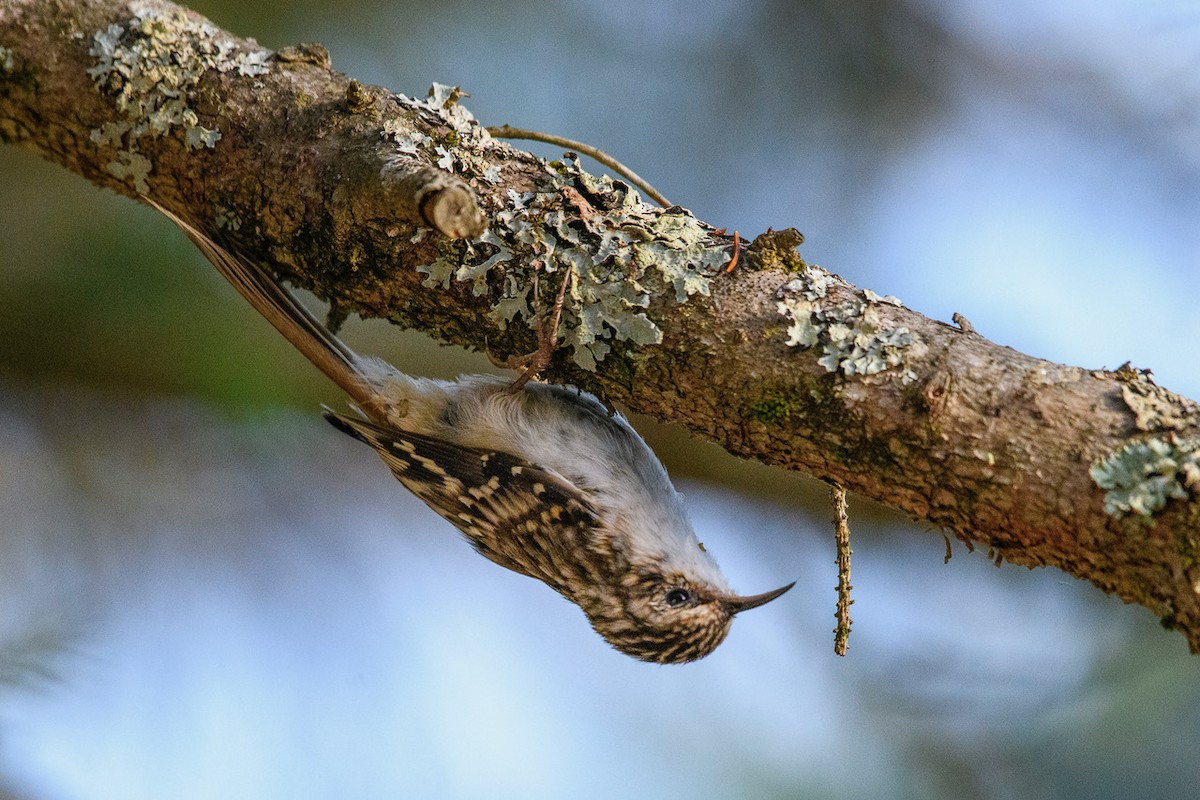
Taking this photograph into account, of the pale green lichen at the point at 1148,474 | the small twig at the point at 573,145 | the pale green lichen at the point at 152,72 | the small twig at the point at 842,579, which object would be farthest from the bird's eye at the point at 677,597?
the pale green lichen at the point at 152,72

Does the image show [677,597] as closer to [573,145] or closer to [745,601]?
[745,601]

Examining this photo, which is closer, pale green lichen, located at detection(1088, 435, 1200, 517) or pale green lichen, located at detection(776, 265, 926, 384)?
pale green lichen, located at detection(1088, 435, 1200, 517)

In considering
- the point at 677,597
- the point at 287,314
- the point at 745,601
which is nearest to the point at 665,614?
the point at 677,597

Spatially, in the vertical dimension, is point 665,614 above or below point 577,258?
below

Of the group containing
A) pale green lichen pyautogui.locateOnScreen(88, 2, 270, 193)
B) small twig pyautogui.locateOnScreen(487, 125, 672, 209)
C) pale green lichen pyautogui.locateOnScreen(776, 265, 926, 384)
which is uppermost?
small twig pyautogui.locateOnScreen(487, 125, 672, 209)

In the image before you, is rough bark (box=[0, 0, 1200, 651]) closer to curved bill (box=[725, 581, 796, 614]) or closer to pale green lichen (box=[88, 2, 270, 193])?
pale green lichen (box=[88, 2, 270, 193])

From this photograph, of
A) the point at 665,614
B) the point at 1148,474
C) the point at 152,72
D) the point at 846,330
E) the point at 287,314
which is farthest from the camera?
the point at 665,614

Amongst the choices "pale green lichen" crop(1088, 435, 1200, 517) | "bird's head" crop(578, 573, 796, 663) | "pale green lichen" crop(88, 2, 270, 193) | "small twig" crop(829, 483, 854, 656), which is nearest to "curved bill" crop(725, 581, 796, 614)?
"bird's head" crop(578, 573, 796, 663)
